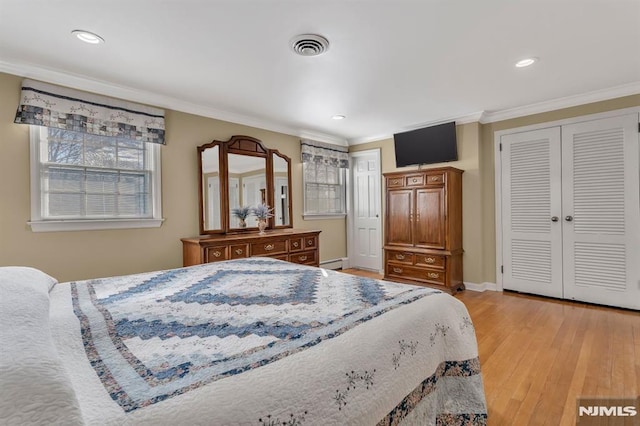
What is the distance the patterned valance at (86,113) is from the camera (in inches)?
105

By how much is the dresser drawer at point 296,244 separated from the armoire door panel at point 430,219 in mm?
1654

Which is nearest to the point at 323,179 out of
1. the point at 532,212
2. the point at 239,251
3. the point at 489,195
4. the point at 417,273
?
the point at 417,273

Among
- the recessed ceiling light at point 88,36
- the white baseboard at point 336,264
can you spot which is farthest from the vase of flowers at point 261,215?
the recessed ceiling light at point 88,36

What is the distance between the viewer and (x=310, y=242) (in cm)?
448

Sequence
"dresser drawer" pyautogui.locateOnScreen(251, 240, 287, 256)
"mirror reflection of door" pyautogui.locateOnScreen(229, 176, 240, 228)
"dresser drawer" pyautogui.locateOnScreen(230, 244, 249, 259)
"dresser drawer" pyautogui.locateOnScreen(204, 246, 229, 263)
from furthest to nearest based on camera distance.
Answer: "mirror reflection of door" pyautogui.locateOnScreen(229, 176, 240, 228), "dresser drawer" pyautogui.locateOnScreen(251, 240, 287, 256), "dresser drawer" pyautogui.locateOnScreen(230, 244, 249, 259), "dresser drawer" pyautogui.locateOnScreen(204, 246, 229, 263)

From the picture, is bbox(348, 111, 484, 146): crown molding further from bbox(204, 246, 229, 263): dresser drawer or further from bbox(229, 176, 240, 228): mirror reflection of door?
bbox(204, 246, 229, 263): dresser drawer

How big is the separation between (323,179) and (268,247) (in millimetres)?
1968

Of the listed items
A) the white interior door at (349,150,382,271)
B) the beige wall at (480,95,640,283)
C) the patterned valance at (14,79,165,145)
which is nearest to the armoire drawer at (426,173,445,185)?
the beige wall at (480,95,640,283)

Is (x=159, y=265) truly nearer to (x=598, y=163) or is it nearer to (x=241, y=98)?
(x=241, y=98)

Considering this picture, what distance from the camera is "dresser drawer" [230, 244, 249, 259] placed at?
354 centimetres

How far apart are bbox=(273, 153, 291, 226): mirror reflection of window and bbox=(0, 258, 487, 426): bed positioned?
292 centimetres

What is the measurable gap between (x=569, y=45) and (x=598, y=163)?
1760mm

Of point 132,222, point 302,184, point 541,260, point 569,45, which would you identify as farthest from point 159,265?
point 541,260

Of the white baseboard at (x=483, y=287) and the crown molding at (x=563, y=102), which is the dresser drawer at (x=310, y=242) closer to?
the white baseboard at (x=483, y=287)
